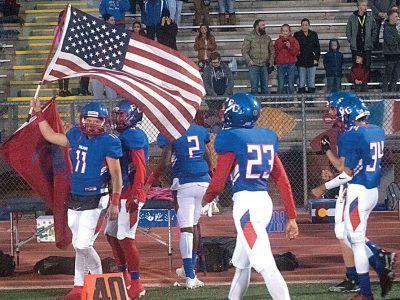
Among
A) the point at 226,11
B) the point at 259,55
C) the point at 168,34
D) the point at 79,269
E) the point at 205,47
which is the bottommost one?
the point at 79,269

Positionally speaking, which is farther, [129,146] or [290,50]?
[290,50]

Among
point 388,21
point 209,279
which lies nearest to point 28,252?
point 209,279

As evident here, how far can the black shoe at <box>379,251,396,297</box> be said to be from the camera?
11031 mm

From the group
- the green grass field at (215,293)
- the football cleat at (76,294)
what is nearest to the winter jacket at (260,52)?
the green grass field at (215,293)

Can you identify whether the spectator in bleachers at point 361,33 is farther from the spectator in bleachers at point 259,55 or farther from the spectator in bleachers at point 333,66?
the spectator in bleachers at point 259,55

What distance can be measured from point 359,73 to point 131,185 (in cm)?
948

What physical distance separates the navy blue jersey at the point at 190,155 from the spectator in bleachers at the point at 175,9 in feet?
31.7

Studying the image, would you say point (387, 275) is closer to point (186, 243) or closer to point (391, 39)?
point (186, 243)

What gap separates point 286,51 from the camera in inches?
781

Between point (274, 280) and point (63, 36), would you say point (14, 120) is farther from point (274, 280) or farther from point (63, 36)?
point (274, 280)

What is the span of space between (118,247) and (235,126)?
256 centimetres

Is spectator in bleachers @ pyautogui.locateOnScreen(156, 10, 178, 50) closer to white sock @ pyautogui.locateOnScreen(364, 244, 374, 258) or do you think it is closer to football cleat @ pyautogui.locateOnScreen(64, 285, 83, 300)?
white sock @ pyautogui.locateOnScreen(364, 244, 374, 258)

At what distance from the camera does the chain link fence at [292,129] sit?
18.0m

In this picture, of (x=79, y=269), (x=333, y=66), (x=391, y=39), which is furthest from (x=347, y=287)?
(x=391, y=39)
